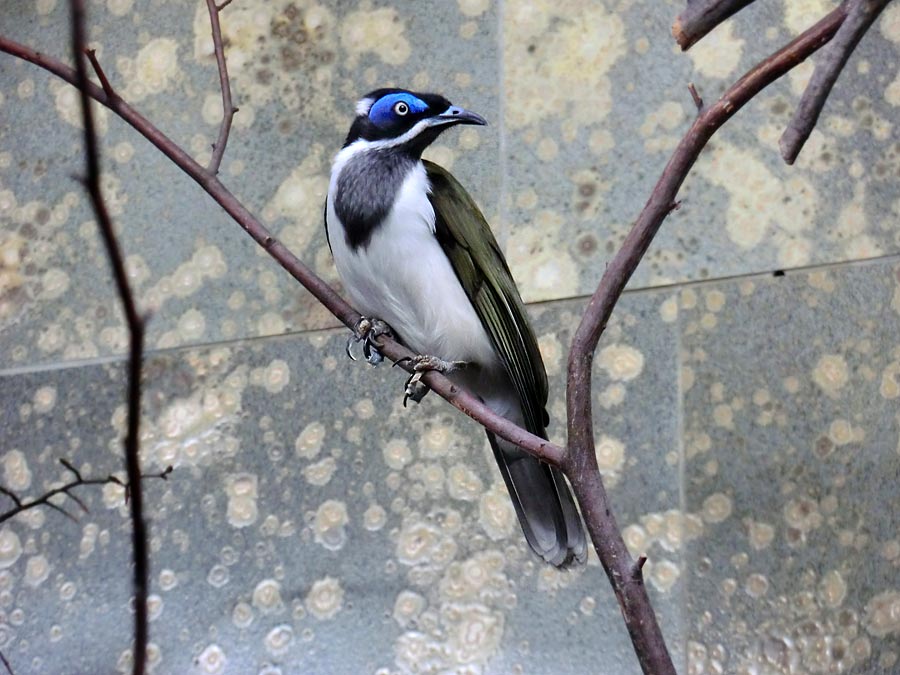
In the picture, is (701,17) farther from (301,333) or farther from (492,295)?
(301,333)

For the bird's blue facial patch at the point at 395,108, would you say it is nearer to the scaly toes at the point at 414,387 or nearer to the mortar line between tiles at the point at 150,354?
the scaly toes at the point at 414,387

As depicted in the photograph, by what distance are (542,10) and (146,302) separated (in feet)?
4.49

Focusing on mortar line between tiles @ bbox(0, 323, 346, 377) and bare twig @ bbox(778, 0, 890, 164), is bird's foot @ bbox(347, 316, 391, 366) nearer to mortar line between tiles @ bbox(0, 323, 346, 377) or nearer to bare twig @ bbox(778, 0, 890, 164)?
mortar line between tiles @ bbox(0, 323, 346, 377)

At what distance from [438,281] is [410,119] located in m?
0.37

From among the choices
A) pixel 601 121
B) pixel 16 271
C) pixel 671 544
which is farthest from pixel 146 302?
pixel 671 544

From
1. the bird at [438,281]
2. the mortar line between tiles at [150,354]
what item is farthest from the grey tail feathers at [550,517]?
the mortar line between tiles at [150,354]

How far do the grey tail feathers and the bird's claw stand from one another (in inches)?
7.3

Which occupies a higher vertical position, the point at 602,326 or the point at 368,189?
the point at 368,189

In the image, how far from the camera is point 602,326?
59.6 inches

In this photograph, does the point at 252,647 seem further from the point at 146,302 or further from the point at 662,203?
the point at 662,203

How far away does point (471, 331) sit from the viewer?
2.58 metres

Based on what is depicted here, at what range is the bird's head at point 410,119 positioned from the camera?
2678 millimetres

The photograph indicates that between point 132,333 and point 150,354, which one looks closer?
point 132,333

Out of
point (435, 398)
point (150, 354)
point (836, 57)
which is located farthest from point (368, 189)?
point (836, 57)
